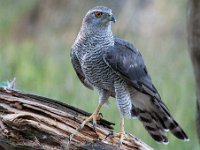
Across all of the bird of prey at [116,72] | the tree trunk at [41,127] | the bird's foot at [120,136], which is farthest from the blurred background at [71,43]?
the tree trunk at [41,127]

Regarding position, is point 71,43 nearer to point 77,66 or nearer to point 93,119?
point 77,66

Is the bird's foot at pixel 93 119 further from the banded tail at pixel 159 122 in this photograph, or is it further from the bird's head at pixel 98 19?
the bird's head at pixel 98 19

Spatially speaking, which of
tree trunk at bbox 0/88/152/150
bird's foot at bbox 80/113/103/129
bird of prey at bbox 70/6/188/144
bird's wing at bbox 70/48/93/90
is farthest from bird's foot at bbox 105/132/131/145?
bird's wing at bbox 70/48/93/90

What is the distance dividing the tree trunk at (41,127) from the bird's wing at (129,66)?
0.73m

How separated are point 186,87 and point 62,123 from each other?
3.93m

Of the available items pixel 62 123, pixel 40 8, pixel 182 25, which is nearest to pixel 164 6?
pixel 182 25

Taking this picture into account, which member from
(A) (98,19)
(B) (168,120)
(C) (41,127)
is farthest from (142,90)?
(C) (41,127)

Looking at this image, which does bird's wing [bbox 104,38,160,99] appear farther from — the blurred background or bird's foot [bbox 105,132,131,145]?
the blurred background

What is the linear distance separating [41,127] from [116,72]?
3.90 ft

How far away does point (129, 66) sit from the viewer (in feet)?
18.6

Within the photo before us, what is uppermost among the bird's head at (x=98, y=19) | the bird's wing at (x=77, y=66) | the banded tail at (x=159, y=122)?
the bird's head at (x=98, y=19)

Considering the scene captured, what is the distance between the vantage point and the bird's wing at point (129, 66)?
5586 millimetres

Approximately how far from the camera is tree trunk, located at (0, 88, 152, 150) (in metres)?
4.63

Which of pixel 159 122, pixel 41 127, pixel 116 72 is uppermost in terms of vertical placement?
pixel 116 72
